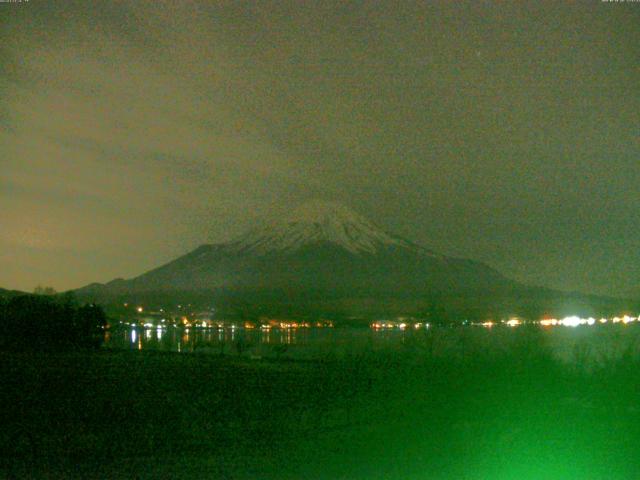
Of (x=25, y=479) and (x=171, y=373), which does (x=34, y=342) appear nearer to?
(x=171, y=373)

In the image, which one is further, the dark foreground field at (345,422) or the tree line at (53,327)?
the tree line at (53,327)

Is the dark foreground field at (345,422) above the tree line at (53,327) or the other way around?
the other way around

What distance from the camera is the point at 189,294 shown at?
134125 millimetres

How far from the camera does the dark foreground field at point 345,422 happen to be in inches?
463

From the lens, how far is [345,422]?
15.7m

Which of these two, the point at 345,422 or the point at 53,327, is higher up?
the point at 53,327

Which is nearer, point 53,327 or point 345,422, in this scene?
point 345,422

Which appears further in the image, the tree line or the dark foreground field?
the tree line

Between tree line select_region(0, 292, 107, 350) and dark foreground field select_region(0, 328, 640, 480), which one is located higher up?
tree line select_region(0, 292, 107, 350)

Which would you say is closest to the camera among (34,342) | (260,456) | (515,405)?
(260,456)

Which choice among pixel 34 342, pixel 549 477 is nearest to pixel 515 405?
pixel 549 477

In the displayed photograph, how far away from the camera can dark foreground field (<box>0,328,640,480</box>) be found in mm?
11758

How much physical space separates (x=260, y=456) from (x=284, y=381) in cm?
1117

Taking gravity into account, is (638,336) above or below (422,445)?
above
